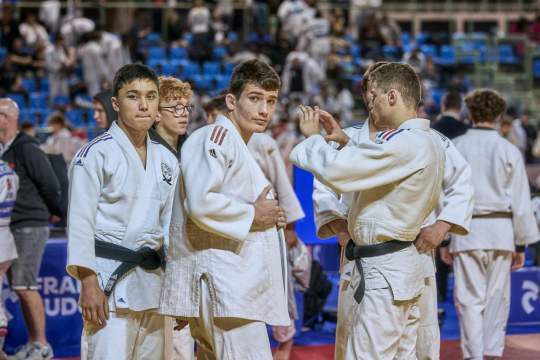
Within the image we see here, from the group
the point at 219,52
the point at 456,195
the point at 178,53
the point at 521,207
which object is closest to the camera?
the point at 456,195

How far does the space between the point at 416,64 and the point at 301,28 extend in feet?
7.85

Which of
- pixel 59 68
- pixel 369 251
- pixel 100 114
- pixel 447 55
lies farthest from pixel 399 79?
pixel 447 55

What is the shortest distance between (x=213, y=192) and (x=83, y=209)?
62cm

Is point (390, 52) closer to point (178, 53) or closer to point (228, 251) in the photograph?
point (178, 53)

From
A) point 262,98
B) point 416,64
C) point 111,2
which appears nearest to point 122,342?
point 262,98

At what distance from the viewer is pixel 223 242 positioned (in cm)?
420

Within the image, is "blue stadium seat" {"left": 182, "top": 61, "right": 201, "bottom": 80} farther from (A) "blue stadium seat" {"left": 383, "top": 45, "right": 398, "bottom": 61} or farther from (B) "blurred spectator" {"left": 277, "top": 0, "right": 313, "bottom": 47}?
(A) "blue stadium seat" {"left": 383, "top": 45, "right": 398, "bottom": 61}

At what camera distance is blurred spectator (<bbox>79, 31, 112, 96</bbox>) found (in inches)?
682

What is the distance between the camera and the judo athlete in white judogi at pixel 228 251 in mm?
4105

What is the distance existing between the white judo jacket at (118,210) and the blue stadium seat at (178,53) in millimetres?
14306

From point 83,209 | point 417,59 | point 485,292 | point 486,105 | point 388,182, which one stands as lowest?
point 485,292

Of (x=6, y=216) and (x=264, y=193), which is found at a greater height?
(x=264, y=193)

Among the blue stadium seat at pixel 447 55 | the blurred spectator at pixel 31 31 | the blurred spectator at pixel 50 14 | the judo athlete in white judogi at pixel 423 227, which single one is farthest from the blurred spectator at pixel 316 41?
the judo athlete in white judogi at pixel 423 227

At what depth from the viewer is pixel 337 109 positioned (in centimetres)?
1753
